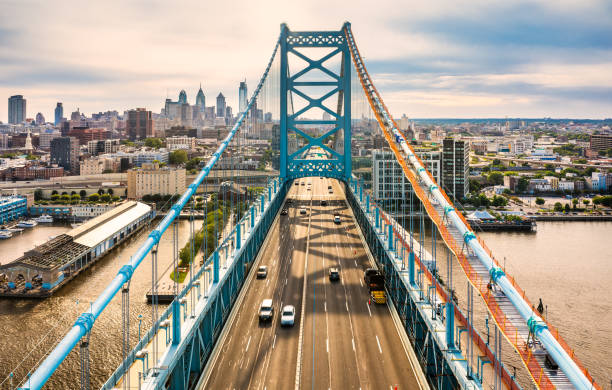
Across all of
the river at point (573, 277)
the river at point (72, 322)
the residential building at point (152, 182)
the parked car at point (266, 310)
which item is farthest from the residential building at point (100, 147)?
the parked car at point (266, 310)

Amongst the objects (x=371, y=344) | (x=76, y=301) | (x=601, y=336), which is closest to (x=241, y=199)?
(x=76, y=301)

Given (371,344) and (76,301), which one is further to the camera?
(76,301)

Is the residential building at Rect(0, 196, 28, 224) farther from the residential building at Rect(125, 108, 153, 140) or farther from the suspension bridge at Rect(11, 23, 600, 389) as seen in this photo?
the residential building at Rect(125, 108, 153, 140)

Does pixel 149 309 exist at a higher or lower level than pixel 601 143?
lower

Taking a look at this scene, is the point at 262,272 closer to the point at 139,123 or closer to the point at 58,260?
the point at 58,260

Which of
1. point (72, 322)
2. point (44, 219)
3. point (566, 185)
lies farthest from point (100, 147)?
point (72, 322)

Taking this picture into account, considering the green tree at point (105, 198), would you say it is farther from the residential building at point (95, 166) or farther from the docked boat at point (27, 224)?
the residential building at point (95, 166)

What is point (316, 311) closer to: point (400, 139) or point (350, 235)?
point (400, 139)
